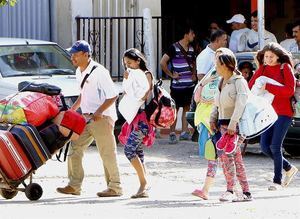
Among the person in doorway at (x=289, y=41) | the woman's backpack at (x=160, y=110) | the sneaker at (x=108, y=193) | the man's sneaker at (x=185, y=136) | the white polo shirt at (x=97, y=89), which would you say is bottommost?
the man's sneaker at (x=185, y=136)

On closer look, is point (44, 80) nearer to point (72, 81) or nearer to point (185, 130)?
point (72, 81)

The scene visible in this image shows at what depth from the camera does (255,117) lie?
1134 centimetres

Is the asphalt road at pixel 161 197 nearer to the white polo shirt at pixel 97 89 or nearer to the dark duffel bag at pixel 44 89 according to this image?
the white polo shirt at pixel 97 89

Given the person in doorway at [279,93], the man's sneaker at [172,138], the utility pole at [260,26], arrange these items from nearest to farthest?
the person in doorway at [279,93] → the utility pole at [260,26] → the man's sneaker at [172,138]

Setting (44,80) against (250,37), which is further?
(250,37)

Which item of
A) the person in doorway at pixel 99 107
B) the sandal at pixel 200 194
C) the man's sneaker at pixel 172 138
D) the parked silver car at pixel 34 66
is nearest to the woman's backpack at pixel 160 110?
the person in doorway at pixel 99 107

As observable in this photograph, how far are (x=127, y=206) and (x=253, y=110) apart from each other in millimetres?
1655

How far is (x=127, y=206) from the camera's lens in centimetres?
1111

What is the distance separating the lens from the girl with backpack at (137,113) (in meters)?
11.8

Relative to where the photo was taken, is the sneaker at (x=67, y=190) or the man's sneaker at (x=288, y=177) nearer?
the sneaker at (x=67, y=190)

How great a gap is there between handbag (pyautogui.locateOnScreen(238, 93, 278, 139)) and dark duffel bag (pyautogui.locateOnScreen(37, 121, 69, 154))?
1851 mm

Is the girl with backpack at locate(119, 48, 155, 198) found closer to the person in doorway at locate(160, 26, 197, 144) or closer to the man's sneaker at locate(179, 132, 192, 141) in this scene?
the person in doorway at locate(160, 26, 197, 144)

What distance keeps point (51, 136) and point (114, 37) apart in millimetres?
8863

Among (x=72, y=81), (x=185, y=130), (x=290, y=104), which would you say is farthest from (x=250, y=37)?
(x=290, y=104)
